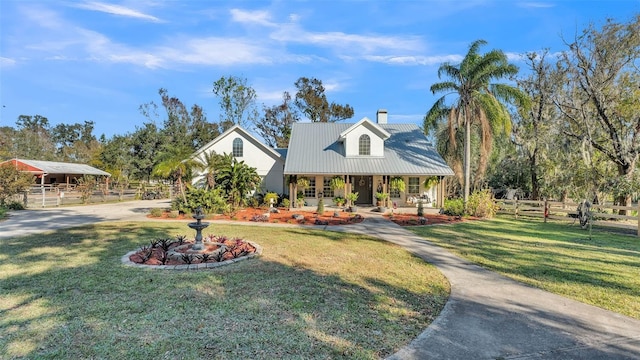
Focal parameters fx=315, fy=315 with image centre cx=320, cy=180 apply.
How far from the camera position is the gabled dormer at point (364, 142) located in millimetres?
20484

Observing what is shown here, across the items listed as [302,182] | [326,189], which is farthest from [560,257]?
[326,189]

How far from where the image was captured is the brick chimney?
24.6 m

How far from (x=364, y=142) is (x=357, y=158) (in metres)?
1.15

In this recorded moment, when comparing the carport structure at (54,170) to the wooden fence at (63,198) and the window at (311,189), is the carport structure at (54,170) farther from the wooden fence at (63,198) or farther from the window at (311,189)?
the window at (311,189)

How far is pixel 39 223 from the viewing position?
42.1 feet

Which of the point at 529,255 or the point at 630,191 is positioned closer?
the point at 529,255

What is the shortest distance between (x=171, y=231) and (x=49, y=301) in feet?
21.4

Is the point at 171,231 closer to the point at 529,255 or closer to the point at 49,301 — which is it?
the point at 49,301

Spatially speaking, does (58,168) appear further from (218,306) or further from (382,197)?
(218,306)

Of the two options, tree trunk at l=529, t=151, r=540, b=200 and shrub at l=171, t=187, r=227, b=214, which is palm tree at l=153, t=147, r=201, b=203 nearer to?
shrub at l=171, t=187, r=227, b=214

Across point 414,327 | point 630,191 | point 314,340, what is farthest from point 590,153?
point 314,340

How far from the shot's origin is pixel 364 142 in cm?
2055

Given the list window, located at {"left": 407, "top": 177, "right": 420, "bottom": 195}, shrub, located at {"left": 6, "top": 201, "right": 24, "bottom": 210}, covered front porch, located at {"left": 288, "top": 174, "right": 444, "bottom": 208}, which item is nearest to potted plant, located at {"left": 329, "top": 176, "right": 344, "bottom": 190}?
covered front porch, located at {"left": 288, "top": 174, "right": 444, "bottom": 208}

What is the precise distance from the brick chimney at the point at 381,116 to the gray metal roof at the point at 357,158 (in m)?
0.62
